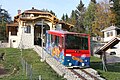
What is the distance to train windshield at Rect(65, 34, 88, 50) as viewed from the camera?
26425mm

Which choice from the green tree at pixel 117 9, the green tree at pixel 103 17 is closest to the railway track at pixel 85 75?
the green tree at pixel 117 9

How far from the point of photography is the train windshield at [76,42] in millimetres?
26425

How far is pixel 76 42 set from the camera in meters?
26.8

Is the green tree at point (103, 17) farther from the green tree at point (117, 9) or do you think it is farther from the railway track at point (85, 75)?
the railway track at point (85, 75)

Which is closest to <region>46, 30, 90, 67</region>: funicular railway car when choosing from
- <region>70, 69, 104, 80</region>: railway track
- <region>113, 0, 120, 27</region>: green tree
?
<region>70, 69, 104, 80</region>: railway track

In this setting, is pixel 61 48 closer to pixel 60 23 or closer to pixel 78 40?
pixel 78 40

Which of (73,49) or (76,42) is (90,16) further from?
(73,49)

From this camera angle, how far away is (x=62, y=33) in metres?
26.8

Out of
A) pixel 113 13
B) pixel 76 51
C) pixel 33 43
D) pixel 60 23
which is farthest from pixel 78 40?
pixel 113 13

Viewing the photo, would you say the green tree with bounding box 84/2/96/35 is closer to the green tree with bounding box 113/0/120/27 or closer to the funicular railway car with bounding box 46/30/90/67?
the green tree with bounding box 113/0/120/27

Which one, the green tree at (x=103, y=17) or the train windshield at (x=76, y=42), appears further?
the green tree at (x=103, y=17)

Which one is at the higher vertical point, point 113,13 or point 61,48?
point 113,13

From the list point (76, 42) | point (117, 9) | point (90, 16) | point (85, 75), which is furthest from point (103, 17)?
point (85, 75)

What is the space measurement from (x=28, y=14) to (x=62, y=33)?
30.5m
